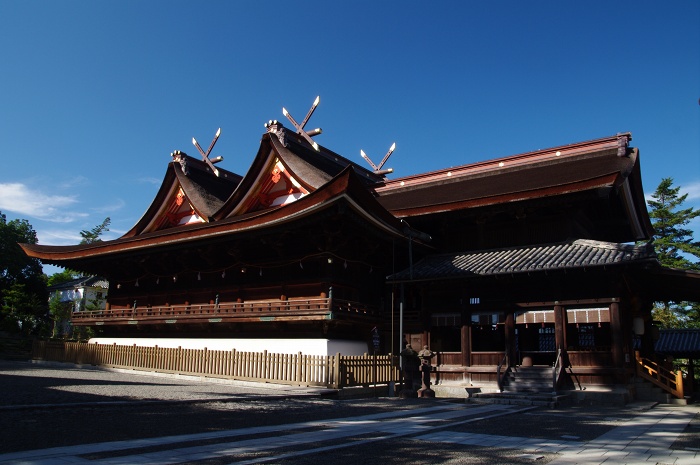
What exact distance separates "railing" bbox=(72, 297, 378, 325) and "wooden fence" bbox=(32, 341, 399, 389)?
2.21 metres

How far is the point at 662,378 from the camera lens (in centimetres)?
1875

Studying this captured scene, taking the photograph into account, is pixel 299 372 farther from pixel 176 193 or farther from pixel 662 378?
pixel 176 193

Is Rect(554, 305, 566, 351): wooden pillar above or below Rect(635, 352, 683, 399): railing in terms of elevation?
above

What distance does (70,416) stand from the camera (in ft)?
30.9

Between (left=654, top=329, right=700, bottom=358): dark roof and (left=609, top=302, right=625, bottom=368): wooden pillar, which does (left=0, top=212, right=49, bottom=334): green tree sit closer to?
(left=609, top=302, right=625, bottom=368): wooden pillar

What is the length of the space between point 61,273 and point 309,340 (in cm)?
5806

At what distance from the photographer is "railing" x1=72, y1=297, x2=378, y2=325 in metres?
20.2

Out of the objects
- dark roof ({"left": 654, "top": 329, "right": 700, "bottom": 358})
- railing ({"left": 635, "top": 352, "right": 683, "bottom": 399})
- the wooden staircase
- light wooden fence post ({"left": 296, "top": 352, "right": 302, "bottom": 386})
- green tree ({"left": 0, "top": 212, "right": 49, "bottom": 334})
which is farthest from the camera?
green tree ({"left": 0, "top": 212, "right": 49, "bottom": 334})

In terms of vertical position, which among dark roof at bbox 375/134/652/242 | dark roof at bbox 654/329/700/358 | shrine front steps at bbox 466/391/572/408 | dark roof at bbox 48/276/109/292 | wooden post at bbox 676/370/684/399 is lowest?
shrine front steps at bbox 466/391/572/408

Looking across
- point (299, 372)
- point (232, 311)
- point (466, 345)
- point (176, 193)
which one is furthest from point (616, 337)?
point (176, 193)

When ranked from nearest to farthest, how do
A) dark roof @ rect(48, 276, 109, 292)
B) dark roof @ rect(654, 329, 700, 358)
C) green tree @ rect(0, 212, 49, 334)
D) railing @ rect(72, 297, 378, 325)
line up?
railing @ rect(72, 297, 378, 325) → dark roof @ rect(654, 329, 700, 358) → green tree @ rect(0, 212, 49, 334) → dark roof @ rect(48, 276, 109, 292)

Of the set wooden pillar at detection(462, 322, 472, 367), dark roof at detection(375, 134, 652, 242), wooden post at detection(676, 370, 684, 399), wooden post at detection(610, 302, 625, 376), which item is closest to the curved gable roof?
dark roof at detection(375, 134, 652, 242)

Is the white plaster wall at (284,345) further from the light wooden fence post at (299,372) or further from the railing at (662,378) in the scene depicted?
the railing at (662,378)

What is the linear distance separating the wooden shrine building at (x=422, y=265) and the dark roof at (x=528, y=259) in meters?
0.09
